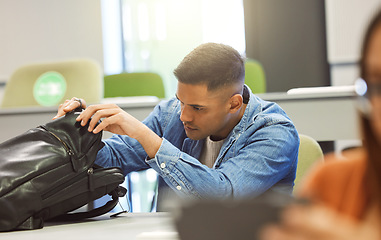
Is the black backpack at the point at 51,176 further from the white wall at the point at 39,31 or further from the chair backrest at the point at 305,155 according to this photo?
the white wall at the point at 39,31

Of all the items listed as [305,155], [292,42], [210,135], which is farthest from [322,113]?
[292,42]

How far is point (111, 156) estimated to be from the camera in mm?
1574

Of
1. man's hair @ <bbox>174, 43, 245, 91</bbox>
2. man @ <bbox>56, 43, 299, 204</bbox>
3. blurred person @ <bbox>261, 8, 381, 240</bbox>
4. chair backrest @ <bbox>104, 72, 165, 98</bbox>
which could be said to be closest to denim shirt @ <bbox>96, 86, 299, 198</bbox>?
man @ <bbox>56, 43, 299, 204</bbox>

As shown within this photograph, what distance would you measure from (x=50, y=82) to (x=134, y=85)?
676mm

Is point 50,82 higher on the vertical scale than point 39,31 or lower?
lower

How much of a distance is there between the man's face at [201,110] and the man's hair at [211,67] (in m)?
0.02

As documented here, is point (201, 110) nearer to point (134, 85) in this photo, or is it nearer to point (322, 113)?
point (322, 113)

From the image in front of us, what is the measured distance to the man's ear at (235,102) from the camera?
1.53m

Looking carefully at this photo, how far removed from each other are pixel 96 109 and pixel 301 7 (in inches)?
149

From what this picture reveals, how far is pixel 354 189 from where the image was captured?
38 centimetres

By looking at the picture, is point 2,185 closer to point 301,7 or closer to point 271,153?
point 271,153

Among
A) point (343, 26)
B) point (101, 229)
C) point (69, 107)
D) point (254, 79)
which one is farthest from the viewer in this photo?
point (343, 26)

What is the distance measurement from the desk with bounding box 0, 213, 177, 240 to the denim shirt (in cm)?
13

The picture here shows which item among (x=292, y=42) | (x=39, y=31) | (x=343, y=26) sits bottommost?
(x=292, y=42)
